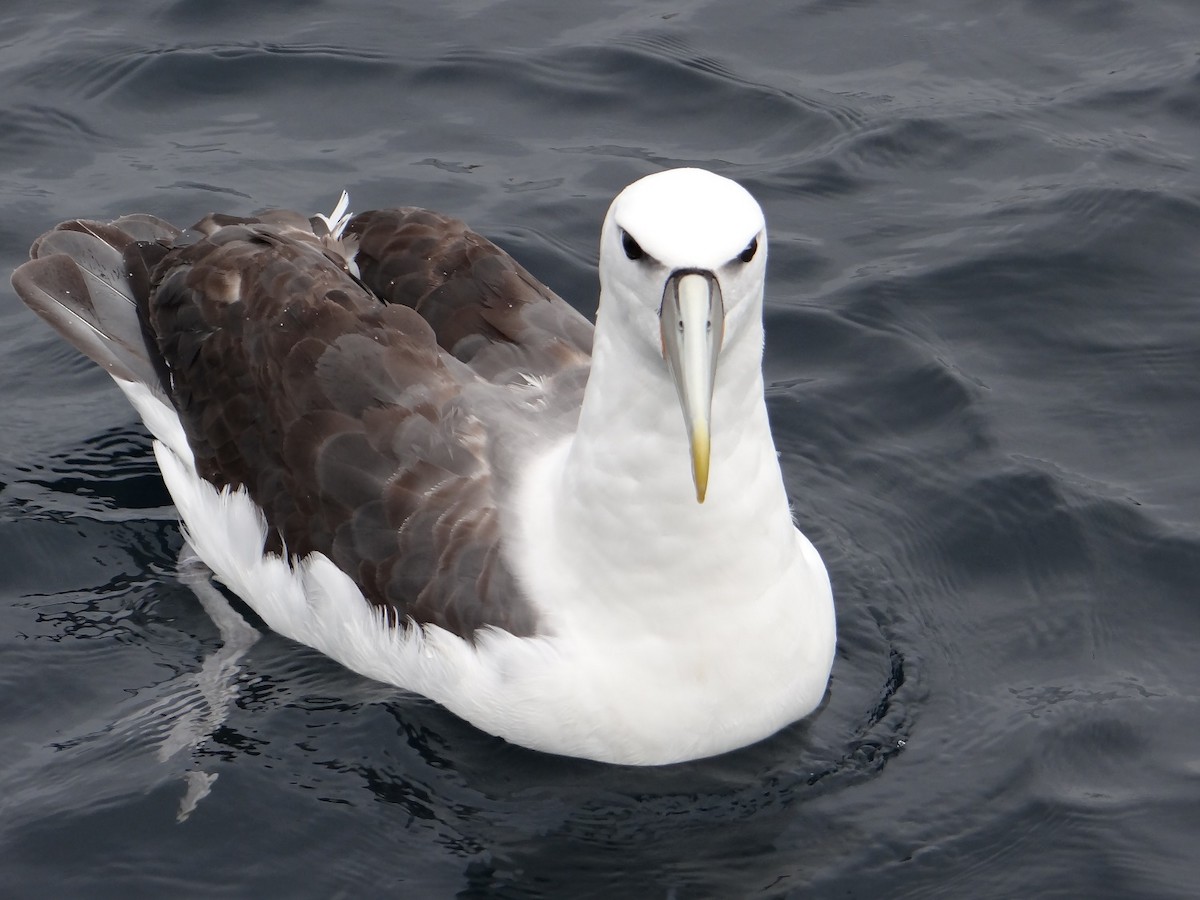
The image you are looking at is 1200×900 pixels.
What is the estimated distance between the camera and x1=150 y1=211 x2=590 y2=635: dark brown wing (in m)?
7.38

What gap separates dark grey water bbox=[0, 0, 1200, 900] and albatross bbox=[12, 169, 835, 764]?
0.38 m

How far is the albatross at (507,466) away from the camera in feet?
21.2

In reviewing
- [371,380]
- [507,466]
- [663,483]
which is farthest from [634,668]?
[371,380]

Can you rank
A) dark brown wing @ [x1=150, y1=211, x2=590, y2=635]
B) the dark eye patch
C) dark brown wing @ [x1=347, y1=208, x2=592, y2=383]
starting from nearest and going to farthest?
1. the dark eye patch
2. dark brown wing @ [x1=150, y1=211, x2=590, y2=635]
3. dark brown wing @ [x1=347, y1=208, x2=592, y2=383]

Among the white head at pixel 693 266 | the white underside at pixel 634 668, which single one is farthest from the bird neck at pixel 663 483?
the white head at pixel 693 266

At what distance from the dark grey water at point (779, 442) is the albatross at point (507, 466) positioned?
1.24ft

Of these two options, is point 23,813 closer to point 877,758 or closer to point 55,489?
point 55,489

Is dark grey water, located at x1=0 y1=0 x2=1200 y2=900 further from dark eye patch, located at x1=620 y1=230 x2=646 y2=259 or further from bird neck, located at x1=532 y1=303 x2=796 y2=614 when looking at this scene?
dark eye patch, located at x1=620 y1=230 x2=646 y2=259

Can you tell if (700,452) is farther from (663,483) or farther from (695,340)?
(663,483)

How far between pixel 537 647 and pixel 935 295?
447 centimetres

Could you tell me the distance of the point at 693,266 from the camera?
6.04 m

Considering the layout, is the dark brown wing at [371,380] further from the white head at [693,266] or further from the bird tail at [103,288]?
the white head at [693,266]

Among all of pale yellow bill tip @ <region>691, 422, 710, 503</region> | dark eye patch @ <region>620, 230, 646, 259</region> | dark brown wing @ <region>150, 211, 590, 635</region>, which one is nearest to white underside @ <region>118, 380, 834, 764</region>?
dark brown wing @ <region>150, 211, 590, 635</region>

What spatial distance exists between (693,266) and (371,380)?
214 centimetres
